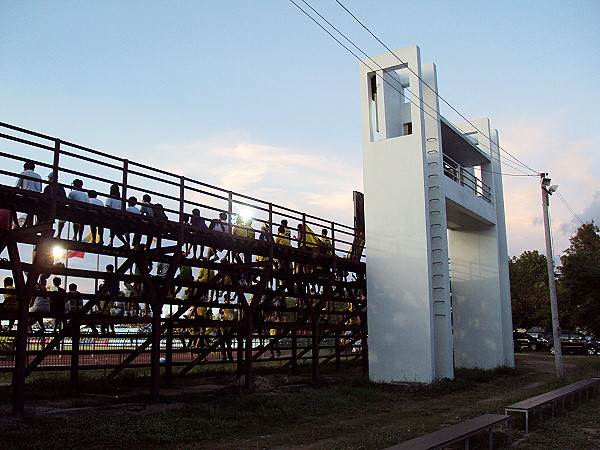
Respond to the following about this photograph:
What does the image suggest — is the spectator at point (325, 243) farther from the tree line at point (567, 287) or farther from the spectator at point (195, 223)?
the tree line at point (567, 287)

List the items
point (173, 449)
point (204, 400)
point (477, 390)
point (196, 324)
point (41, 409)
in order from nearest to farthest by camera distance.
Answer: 1. point (173, 449)
2. point (41, 409)
3. point (204, 400)
4. point (196, 324)
5. point (477, 390)

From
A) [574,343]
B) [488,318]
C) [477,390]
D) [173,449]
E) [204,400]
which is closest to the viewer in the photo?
[173,449]

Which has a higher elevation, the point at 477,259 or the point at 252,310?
the point at 477,259

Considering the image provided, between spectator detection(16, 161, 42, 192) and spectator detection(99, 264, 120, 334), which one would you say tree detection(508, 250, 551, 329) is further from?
spectator detection(16, 161, 42, 192)

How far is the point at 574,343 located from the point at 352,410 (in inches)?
1016

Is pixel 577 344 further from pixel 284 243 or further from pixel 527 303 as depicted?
pixel 284 243

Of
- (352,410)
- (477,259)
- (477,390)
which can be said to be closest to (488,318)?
(477,259)

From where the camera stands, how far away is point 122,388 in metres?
14.6

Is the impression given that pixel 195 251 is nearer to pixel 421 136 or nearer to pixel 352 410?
pixel 352 410

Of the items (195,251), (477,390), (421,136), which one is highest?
(421,136)

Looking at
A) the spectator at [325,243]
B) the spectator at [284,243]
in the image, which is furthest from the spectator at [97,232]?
the spectator at [325,243]

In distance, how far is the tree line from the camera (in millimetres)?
28578

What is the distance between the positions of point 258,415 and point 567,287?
23.2m

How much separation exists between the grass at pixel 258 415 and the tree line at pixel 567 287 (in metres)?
13.3
